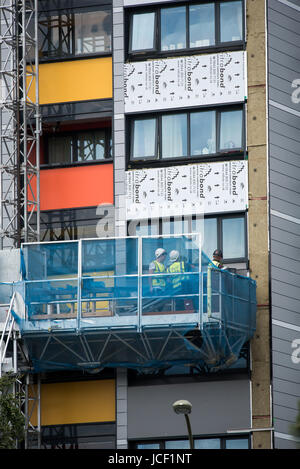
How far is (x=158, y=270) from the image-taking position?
40.9 metres

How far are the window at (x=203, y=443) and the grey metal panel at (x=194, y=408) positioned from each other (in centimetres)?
22

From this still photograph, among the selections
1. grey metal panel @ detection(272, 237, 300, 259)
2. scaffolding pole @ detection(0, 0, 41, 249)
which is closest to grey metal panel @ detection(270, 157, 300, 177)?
grey metal panel @ detection(272, 237, 300, 259)

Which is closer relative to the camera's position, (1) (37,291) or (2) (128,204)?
(1) (37,291)

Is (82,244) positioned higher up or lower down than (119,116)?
lower down

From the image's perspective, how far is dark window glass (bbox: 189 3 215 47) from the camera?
44.7 m

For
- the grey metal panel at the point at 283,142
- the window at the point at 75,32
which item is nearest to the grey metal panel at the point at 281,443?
the grey metal panel at the point at 283,142

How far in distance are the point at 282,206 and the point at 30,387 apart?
29.9 ft

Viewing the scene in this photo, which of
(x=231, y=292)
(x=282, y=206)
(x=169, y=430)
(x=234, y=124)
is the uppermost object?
(x=234, y=124)

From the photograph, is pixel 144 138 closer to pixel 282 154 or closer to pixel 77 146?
pixel 77 146

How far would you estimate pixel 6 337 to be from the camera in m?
41.2

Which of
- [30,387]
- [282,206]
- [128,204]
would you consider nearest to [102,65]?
[128,204]

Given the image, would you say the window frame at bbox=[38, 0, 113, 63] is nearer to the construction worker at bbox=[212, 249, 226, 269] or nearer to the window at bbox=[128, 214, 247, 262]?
the window at bbox=[128, 214, 247, 262]

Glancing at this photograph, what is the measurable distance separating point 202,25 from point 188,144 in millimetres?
3767

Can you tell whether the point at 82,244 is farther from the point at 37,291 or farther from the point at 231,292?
the point at 231,292
